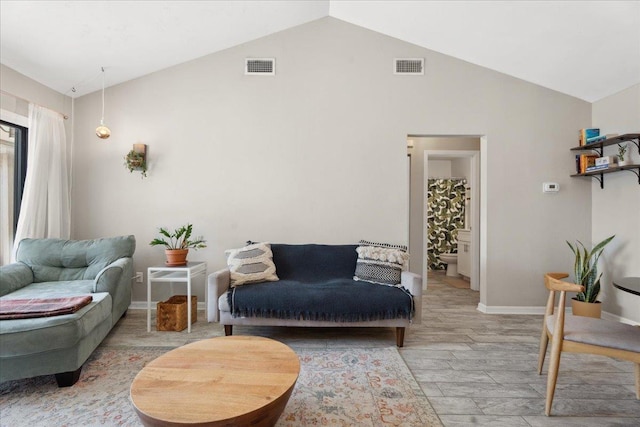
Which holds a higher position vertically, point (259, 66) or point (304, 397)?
point (259, 66)

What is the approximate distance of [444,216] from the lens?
6449 millimetres

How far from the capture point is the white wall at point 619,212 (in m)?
3.03

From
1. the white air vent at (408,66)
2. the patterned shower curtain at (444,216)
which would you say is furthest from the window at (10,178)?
the patterned shower curtain at (444,216)

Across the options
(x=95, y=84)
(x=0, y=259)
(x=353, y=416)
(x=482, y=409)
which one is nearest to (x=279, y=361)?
(x=353, y=416)

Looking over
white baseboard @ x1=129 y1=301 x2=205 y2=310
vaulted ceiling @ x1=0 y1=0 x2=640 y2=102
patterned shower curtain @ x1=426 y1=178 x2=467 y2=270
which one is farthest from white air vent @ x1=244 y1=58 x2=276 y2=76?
patterned shower curtain @ x1=426 y1=178 x2=467 y2=270

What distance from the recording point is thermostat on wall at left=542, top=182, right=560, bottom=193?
3.58 m

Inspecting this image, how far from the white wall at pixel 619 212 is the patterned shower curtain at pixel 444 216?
112 inches

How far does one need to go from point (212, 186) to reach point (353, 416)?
2737 millimetres

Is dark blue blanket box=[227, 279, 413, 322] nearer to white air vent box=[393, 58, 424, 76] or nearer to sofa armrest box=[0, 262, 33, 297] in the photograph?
sofa armrest box=[0, 262, 33, 297]

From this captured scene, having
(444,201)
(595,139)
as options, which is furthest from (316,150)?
(444,201)

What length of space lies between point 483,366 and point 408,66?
3107mm

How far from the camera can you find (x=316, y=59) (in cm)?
363

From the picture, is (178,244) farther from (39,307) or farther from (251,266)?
(39,307)

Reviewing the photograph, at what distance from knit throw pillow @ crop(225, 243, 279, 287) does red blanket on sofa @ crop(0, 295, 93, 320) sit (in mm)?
1105
